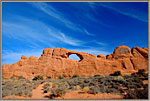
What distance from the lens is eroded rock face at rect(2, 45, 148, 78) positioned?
30609 mm

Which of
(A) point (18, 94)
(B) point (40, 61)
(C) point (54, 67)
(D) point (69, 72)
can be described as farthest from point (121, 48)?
(A) point (18, 94)

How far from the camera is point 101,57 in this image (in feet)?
114

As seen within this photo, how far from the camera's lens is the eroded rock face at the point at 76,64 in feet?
100

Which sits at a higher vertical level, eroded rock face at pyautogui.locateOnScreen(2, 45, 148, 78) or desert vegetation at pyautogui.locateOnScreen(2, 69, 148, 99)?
eroded rock face at pyautogui.locateOnScreen(2, 45, 148, 78)

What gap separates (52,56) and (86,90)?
27.5 metres

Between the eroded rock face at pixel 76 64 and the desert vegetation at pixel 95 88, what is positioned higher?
the eroded rock face at pixel 76 64

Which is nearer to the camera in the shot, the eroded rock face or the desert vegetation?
the desert vegetation

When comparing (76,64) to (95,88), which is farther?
(76,64)

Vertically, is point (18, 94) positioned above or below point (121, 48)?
below

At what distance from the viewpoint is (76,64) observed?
33406 millimetres

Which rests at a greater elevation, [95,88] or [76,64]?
[76,64]

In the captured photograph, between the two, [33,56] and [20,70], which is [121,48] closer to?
[33,56]

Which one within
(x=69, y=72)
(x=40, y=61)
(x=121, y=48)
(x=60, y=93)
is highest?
(x=121, y=48)

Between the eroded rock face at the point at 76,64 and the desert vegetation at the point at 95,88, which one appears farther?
the eroded rock face at the point at 76,64
